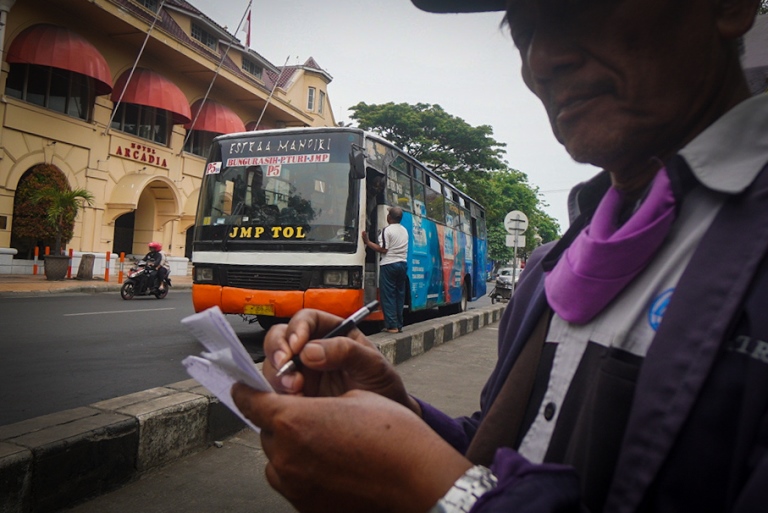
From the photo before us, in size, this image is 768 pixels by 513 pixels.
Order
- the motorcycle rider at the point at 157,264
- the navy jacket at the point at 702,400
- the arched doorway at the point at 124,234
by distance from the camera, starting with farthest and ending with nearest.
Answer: the arched doorway at the point at 124,234, the motorcycle rider at the point at 157,264, the navy jacket at the point at 702,400

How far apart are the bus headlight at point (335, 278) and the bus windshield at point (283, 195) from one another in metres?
0.41

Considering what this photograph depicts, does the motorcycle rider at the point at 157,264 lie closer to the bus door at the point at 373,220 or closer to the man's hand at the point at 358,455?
the bus door at the point at 373,220

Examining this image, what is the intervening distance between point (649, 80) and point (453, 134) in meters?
26.2

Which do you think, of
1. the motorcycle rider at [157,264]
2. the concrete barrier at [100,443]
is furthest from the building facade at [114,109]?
the concrete barrier at [100,443]

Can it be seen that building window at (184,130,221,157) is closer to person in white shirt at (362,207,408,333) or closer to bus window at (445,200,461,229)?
bus window at (445,200,461,229)

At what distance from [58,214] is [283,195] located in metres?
11.0

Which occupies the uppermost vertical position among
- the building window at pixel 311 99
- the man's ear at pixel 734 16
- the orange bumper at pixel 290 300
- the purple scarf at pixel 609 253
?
the building window at pixel 311 99

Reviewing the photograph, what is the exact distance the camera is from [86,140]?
16562mm

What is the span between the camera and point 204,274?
22.3 feet

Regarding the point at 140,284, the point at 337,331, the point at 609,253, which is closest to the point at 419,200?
the point at 140,284

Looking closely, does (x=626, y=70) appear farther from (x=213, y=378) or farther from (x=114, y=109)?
(x=114, y=109)

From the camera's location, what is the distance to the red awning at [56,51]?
14.2 m

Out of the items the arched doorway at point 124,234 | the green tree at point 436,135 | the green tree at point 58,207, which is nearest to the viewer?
the green tree at point 58,207

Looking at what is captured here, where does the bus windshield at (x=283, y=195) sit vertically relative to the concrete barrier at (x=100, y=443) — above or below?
above
